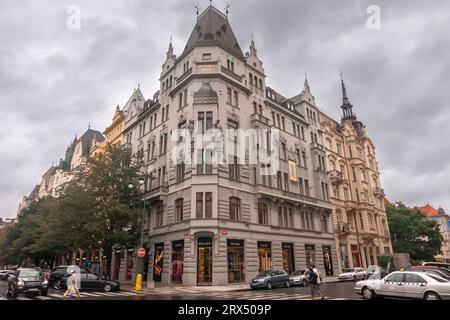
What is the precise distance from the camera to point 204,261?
27.7 meters

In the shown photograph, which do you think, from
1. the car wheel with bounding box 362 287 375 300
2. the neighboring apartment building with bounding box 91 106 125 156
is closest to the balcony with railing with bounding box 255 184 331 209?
the car wheel with bounding box 362 287 375 300

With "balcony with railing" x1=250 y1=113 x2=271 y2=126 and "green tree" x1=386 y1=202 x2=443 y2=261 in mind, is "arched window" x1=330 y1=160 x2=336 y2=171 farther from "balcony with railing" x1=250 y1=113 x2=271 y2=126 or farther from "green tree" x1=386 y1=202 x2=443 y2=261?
"green tree" x1=386 y1=202 x2=443 y2=261

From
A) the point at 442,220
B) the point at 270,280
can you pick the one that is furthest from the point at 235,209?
the point at 442,220

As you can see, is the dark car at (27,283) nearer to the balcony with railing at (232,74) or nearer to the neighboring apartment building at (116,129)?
the balcony with railing at (232,74)

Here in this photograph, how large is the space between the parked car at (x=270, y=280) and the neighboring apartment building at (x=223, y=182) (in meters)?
3.69

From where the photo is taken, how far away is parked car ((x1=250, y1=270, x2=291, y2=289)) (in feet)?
80.2

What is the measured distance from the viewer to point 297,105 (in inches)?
1849

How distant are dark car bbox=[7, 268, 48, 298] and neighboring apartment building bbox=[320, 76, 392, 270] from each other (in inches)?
1422

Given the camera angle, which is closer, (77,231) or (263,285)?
(263,285)

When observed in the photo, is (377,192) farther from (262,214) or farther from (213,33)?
(213,33)
